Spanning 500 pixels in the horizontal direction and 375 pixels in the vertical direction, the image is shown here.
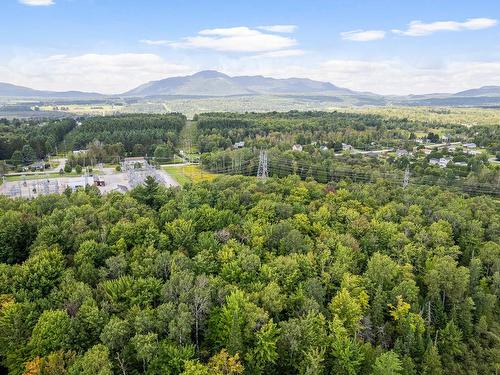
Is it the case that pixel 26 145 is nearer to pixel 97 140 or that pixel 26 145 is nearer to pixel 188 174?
pixel 97 140

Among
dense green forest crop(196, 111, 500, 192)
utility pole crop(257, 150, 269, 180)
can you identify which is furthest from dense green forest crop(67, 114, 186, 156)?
utility pole crop(257, 150, 269, 180)

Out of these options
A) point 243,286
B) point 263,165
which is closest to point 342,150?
point 263,165

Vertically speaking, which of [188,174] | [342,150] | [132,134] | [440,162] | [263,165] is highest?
[132,134]

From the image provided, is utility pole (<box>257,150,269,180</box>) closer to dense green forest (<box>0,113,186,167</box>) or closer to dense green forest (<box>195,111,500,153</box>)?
dense green forest (<box>195,111,500,153</box>)

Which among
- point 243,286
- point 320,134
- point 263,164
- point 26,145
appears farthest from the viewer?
point 320,134

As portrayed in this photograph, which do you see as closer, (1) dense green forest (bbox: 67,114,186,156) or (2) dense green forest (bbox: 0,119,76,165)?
(2) dense green forest (bbox: 0,119,76,165)

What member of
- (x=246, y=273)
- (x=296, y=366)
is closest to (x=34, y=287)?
(x=246, y=273)

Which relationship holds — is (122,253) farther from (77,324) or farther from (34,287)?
(77,324)
